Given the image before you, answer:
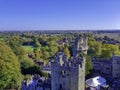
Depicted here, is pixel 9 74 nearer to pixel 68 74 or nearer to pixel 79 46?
pixel 79 46

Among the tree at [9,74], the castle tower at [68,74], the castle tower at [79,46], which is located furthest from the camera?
the castle tower at [79,46]

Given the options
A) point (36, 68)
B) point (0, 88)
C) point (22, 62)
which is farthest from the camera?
point (22, 62)

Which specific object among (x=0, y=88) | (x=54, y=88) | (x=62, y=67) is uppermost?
(x=62, y=67)

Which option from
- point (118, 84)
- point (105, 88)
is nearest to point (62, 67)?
point (105, 88)

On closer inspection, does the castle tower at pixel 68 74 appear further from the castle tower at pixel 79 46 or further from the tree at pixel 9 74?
the castle tower at pixel 79 46

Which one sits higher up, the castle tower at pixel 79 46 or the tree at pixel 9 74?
the castle tower at pixel 79 46

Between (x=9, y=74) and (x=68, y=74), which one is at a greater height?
(x=68, y=74)

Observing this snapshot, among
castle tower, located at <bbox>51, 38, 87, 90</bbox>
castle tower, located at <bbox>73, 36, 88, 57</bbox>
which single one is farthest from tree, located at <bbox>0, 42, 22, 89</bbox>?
castle tower, located at <bbox>51, 38, 87, 90</bbox>

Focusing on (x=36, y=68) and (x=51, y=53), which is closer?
(x=36, y=68)

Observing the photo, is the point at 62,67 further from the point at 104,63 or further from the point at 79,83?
the point at 104,63

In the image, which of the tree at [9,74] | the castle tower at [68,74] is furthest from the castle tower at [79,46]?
the castle tower at [68,74]

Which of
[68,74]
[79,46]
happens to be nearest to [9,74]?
[79,46]
